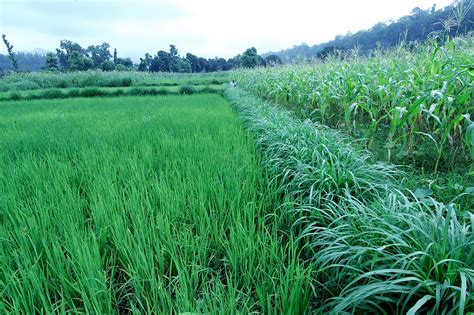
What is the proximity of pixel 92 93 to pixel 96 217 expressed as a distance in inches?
605

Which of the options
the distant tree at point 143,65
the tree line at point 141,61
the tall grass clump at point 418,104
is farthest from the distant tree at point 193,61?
the tall grass clump at point 418,104

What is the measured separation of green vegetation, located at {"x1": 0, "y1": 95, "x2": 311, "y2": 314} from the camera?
43.5 inches

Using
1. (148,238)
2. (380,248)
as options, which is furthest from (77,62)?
(380,248)

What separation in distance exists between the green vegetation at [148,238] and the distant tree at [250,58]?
42684mm

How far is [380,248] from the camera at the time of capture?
0.94m

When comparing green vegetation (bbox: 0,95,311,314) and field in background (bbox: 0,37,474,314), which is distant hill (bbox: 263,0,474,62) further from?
green vegetation (bbox: 0,95,311,314)

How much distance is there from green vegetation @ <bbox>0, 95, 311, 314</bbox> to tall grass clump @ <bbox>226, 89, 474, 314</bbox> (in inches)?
6.0

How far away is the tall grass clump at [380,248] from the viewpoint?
86 centimetres

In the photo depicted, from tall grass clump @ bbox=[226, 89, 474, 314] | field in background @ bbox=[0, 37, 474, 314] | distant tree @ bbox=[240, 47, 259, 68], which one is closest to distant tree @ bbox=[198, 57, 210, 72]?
distant tree @ bbox=[240, 47, 259, 68]

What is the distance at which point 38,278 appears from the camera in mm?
1203

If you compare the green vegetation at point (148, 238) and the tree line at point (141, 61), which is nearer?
the green vegetation at point (148, 238)

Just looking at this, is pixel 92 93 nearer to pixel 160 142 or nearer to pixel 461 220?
pixel 160 142

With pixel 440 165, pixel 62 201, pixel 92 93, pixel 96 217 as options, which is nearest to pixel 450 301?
pixel 96 217

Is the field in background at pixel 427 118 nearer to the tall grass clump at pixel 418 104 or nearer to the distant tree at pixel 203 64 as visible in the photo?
the tall grass clump at pixel 418 104
